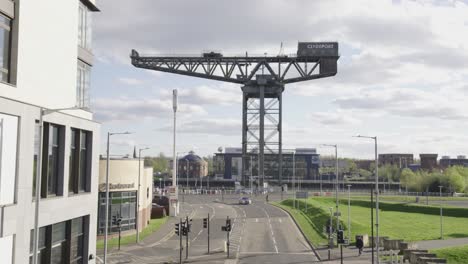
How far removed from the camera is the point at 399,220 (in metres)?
76.0

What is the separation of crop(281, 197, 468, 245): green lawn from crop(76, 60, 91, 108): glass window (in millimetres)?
30196

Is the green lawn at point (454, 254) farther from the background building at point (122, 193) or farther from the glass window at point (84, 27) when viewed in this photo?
the glass window at point (84, 27)

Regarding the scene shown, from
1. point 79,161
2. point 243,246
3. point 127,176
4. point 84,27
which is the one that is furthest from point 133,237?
point 84,27

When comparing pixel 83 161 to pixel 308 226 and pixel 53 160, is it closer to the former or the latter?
pixel 53 160

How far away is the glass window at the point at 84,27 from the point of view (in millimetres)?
32812

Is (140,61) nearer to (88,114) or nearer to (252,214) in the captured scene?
(252,214)

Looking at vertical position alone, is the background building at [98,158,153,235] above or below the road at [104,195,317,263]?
above

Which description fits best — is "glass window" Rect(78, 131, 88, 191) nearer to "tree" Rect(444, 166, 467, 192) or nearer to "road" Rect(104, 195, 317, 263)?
"road" Rect(104, 195, 317, 263)

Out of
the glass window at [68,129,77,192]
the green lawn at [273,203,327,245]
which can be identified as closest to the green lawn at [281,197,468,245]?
the green lawn at [273,203,327,245]

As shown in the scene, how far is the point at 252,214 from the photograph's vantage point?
82750mm

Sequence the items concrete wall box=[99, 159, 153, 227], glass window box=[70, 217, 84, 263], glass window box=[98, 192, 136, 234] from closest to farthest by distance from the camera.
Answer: glass window box=[70, 217, 84, 263] → concrete wall box=[99, 159, 153, 227] → glass window box=[98, 192, 136, 234]

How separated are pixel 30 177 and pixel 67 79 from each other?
7.96m

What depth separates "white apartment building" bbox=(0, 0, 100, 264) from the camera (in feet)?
73.2

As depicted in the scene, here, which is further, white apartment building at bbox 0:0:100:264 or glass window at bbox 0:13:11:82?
glass window at bbox 0:13:11:82
